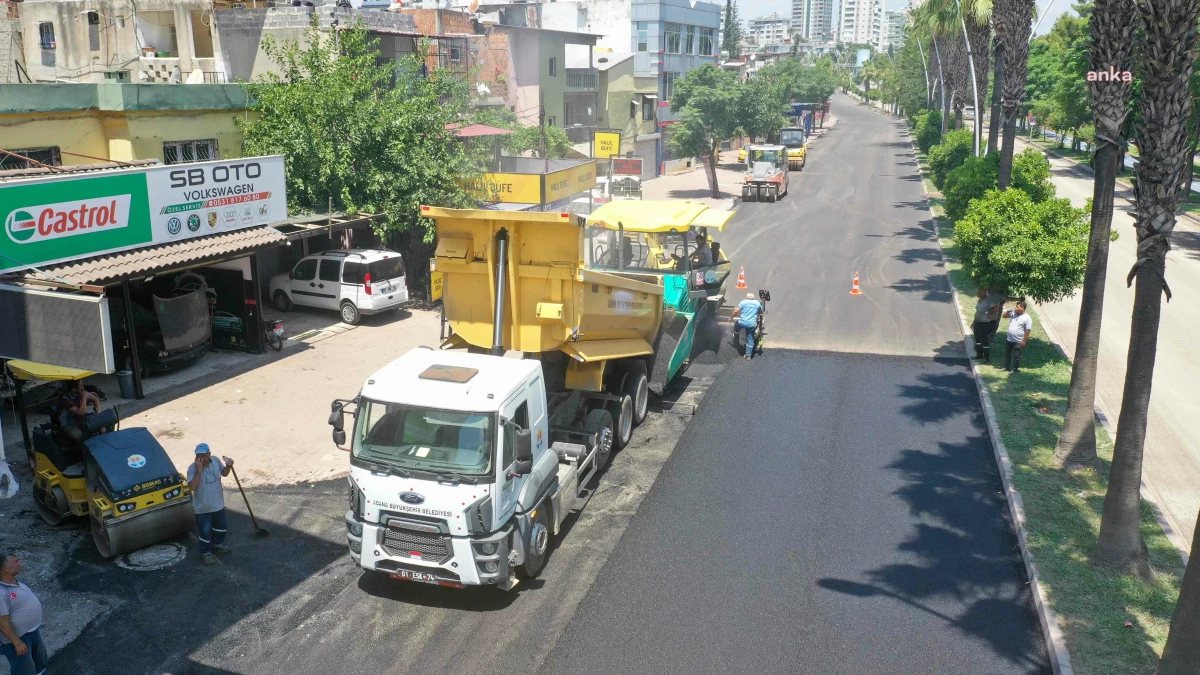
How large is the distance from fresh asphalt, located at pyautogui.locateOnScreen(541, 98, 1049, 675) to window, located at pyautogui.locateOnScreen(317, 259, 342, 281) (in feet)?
32.4

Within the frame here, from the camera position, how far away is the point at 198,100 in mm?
21438

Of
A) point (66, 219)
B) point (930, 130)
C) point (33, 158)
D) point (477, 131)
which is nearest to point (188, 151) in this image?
point (33, 158)

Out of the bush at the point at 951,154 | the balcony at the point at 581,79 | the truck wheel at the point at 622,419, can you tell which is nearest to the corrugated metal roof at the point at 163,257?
the truck wheel at the point at 622,419

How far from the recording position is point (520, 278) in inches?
473

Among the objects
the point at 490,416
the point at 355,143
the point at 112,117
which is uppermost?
the point at 112,117

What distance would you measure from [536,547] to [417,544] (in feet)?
4.67

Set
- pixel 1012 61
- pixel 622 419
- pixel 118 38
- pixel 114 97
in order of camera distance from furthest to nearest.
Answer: pixel 118 38
pixel 1012 61
pixel 114 97
pixel 622 419

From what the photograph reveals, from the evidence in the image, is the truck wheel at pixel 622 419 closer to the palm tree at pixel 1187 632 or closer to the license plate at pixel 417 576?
the license plate at pixel 417 576

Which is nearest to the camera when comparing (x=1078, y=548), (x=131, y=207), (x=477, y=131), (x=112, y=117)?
(x=1078, y=548)

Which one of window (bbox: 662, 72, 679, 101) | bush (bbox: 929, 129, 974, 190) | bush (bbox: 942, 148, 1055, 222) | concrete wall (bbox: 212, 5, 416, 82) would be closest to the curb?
bush (bbox: 942, 148, 1055, 222)

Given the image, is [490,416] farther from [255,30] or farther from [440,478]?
[255,30]

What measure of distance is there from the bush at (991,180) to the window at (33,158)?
2146 centimetres

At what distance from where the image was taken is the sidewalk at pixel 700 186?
4505 cm

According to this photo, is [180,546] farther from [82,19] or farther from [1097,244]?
[82,19]
